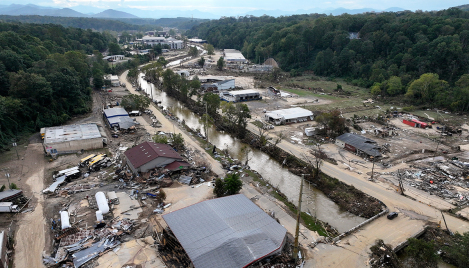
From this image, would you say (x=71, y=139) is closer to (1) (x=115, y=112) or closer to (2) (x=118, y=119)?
(2) (x=118, y=119)

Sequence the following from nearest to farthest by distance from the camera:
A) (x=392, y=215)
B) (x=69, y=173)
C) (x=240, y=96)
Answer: (x=392, y=215)
(x=69, y=173)
(x=240, y=96)

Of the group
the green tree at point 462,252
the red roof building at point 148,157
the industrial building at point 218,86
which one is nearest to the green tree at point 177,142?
the red roof building at point 148,157

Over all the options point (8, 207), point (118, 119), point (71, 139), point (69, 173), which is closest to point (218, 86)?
point (118, 119)

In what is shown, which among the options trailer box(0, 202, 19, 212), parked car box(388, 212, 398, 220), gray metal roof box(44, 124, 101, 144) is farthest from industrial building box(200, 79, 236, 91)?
parked car box(388, 212, 398, 220)

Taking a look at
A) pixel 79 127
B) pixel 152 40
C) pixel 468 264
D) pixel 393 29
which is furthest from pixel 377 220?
pixel 152 40

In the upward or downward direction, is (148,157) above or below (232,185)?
above

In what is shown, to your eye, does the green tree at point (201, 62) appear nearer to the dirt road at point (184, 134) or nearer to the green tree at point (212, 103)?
the dirt road at point (184, 134)

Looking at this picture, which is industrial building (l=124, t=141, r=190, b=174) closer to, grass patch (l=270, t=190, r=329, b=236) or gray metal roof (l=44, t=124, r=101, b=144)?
gray metal roof (l=44, t=124, r=101, b=144)
